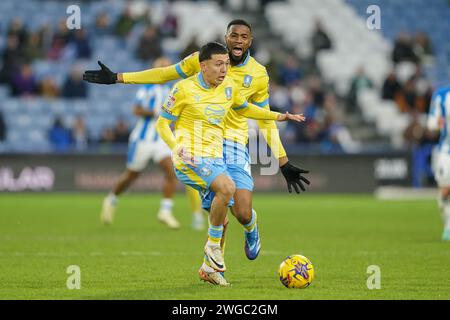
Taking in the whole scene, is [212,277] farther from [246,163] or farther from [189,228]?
[189,228]

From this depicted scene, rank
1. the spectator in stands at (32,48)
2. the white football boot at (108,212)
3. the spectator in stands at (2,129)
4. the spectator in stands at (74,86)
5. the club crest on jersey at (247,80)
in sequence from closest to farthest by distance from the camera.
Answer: the club crest on jersey at (247,80)
the white football boot at (108,212)
the spectator in stands at (2,129)
the spectator in stands at (74,86)
the spectator in stands at (32,48)

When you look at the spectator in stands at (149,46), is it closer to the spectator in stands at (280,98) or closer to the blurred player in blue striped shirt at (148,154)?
the spectator in stands at (280,98)

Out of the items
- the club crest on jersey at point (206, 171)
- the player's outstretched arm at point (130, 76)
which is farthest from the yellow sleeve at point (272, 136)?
the club crest on jersey at point (206, 171)

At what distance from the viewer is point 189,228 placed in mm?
15977

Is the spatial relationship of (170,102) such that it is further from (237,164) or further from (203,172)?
(237,164)

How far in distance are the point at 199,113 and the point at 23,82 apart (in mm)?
18905

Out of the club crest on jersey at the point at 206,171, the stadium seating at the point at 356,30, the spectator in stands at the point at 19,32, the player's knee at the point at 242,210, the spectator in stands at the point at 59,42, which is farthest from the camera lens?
the stadium seating at the point at 356,30

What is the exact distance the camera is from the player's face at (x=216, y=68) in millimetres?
8852

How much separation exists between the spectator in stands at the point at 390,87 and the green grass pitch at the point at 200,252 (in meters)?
7.28

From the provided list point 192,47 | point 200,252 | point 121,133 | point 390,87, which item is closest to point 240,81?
point 200,252

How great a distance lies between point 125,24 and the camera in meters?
28.5

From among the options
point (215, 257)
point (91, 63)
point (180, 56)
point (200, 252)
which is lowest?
point (200, 252)

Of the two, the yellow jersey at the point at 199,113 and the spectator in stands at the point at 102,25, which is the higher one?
the spectator in stands at the point at 102,25
